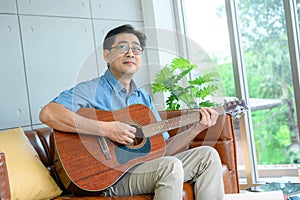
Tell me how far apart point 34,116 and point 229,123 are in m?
1.33

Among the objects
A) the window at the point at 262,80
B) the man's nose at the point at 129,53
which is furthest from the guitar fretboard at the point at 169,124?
the window at the point at 262,80

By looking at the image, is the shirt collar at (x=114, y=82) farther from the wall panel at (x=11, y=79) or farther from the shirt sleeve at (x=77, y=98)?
the wall panel at (x=11, y=79)

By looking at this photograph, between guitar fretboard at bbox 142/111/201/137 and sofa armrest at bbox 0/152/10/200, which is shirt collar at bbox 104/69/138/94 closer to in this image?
guitar fretboard at bbox 142/111/201/137

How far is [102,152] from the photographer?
2238mm

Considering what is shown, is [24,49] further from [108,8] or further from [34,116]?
[108,8]

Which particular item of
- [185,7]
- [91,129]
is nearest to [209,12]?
[185,7]

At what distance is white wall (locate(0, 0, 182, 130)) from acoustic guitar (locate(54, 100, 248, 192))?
65 cm

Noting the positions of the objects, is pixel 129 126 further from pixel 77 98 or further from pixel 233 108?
pixel 233 108

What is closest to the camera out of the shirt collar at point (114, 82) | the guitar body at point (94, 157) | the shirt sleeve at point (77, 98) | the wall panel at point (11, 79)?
the guitar body at point (94, 157)

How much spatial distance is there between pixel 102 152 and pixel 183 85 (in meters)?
1.46

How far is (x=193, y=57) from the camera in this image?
393 centimetres

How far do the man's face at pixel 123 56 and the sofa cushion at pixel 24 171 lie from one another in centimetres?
63

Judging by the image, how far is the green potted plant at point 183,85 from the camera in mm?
3338

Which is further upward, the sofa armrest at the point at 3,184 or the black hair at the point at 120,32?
the black hair at the point at 120,32
